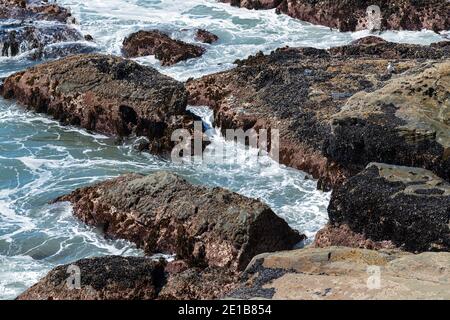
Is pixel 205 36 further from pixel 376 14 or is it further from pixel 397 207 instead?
pixel 397 207

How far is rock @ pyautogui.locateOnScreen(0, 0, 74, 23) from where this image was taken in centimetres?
4734

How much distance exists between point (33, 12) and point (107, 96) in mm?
20190

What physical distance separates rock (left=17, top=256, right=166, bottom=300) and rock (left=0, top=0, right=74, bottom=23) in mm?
32659

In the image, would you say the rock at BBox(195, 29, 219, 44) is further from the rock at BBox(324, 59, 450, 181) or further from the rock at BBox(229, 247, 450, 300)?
the rock at BBox(229, 247, 450, 300)

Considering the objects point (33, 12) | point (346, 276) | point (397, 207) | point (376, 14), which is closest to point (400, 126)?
point (397, 207)

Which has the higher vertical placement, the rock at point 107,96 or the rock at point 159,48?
the rock at point 159,48

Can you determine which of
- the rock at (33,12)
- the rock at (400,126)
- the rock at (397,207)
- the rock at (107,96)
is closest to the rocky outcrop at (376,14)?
the rock at (33,12)

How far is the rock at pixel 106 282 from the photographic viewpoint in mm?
16609

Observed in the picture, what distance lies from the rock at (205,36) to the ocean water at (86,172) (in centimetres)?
62

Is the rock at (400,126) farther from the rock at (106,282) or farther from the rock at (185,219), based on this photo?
the rock at (106,282)

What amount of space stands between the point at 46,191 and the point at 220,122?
866cm

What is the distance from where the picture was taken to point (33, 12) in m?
48.2

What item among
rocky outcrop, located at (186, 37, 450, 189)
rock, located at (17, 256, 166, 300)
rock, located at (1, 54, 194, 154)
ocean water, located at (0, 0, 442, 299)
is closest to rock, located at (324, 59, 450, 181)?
rocky outcrop, located at (186, 37, 450, 189)
